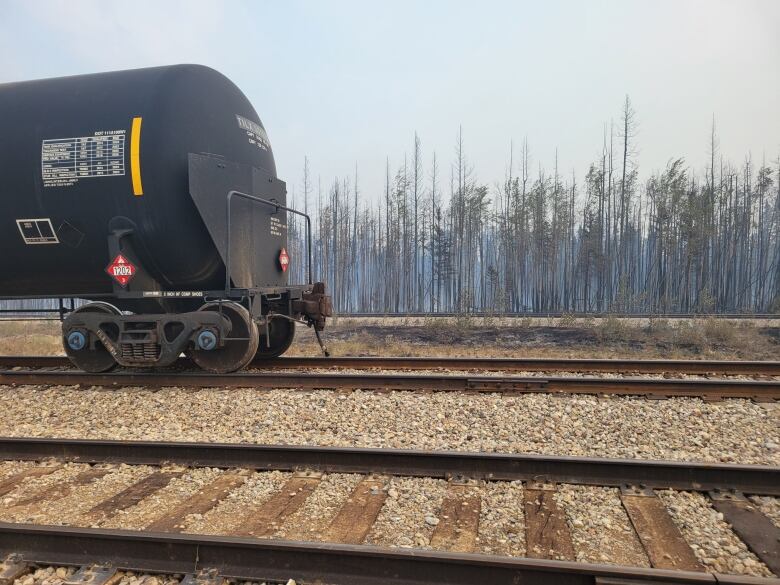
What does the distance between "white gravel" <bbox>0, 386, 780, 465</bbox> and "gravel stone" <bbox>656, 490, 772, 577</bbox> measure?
0.88 m

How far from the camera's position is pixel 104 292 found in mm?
7418

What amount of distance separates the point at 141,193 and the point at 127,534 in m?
5.10

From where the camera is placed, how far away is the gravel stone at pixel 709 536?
2.69 metres

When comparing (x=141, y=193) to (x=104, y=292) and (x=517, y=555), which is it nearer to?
(x=104, y=292)

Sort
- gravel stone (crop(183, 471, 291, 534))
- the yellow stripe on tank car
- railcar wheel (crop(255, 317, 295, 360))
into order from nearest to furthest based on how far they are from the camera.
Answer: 1. gravel stone (crop(183, 471, 291, 534))
2. the yellow stripe on tank car
3. railcar wheel (crop(255, 317, 295, 360))

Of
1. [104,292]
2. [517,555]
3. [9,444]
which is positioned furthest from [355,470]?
[104,292]

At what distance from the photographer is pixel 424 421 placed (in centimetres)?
541

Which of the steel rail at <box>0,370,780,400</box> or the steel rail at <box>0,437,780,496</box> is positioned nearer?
the steel rail at <box>0,437,780,496</box>

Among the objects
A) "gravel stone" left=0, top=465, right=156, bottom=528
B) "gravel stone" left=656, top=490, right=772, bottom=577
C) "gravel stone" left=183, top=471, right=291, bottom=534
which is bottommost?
"gravel stone" left=0, top=465, right=156, bottom=528

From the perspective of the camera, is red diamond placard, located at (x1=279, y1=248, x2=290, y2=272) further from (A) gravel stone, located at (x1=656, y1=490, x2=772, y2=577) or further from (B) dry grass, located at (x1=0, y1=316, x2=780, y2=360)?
(A) gravel stone, located at (x1=656, y1=490, x2=772, y2=577)

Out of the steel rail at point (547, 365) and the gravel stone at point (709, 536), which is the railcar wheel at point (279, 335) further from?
the gravel stone at point (709, 536)

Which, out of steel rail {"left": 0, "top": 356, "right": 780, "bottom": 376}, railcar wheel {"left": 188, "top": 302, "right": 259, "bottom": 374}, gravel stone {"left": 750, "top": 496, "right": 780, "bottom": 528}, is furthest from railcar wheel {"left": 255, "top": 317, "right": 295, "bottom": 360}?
gravel stone {"left": 750, "top": 496, "right": 780, "bottom": 528}

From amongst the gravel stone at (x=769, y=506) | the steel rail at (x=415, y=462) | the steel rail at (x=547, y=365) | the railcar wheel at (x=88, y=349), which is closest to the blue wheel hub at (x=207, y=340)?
the railcar wheel at (x=88, y=349)

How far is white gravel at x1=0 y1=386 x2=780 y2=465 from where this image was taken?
469 centimetres
